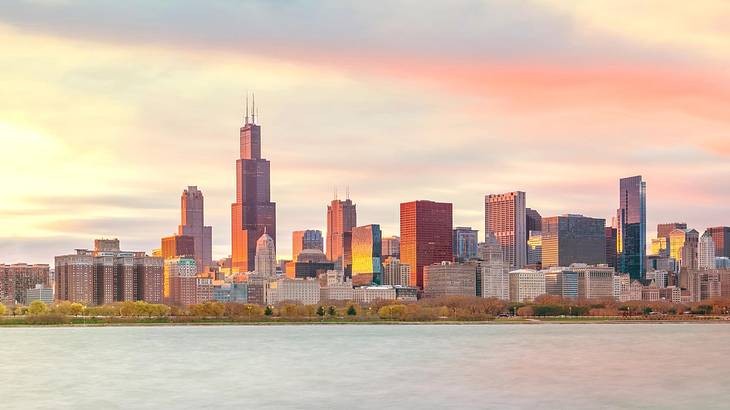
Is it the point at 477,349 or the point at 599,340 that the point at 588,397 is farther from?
the point at 599,340

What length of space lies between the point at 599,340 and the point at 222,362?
6746 centimetres

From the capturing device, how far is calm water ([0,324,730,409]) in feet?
225

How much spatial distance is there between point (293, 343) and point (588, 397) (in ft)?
255

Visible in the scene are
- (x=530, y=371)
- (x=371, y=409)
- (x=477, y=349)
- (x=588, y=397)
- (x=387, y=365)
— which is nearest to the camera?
(x=371, y=409)

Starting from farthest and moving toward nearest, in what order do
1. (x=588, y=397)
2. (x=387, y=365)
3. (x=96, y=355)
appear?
(x=96, y=355)
(x=387, y=365)
(x=588, y=397)

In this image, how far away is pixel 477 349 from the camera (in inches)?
5037

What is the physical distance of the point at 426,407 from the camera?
Result: 2566 inches

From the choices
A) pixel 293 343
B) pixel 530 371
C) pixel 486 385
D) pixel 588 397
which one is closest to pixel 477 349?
pixel 293 343

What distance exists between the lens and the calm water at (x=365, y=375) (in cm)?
6856

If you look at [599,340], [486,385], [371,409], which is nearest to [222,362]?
[486,385]

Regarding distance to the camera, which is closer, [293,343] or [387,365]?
[387,365]

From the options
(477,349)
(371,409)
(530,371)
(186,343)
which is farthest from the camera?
(186,343)

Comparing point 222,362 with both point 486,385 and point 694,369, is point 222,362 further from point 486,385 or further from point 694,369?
point 694,369

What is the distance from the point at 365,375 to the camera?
289 feet
